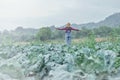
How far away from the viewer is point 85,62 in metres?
4.43

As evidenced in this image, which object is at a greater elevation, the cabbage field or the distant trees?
the cabbage field

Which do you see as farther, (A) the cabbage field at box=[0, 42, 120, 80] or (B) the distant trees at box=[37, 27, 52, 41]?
(B) the distant trees at box=[37, 27, 52, 41]

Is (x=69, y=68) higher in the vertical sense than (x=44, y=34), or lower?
higher

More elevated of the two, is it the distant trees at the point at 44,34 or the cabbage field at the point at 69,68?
the cabbage field at the point at 69,68

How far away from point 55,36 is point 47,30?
157 centimetres

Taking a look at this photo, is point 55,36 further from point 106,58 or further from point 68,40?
point 106,58

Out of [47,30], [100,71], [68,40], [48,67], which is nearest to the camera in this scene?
[100,71]

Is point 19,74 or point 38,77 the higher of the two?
point 19,74

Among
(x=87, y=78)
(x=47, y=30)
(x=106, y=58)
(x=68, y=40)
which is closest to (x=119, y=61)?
(x=106, y=58)

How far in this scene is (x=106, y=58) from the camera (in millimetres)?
4594

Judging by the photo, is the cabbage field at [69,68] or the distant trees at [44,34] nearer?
the cabbage field at [69,68]

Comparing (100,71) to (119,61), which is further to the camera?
(119,61)

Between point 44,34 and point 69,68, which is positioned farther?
point 44,34

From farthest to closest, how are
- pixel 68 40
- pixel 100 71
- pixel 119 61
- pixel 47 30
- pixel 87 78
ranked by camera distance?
pixel 47 30 → pixel 68 40 → pixel 119 61 → pixel 100 71 → pixel 87 78
